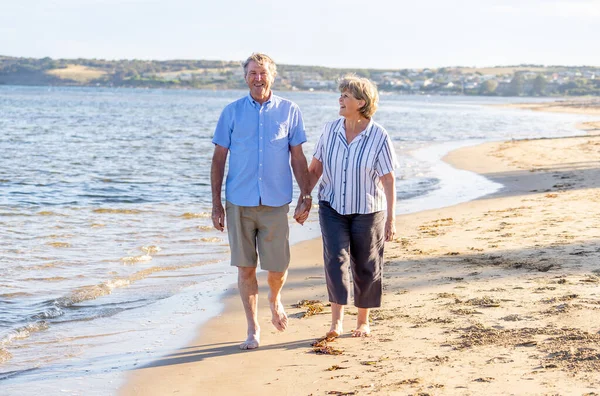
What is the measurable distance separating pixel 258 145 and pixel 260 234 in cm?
63

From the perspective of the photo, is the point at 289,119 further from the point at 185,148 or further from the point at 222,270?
the point at 185,148

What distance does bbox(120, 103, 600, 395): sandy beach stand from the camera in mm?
4379

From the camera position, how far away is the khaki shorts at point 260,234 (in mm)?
5203

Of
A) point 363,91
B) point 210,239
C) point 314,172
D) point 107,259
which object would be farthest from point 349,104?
point 210,239

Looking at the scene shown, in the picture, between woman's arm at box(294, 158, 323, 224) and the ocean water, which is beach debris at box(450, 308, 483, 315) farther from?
the ocean water

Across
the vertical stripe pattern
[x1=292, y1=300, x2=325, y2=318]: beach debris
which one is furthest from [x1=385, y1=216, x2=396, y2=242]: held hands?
[x1=292, y1=300, x2=325, y2=318]: beach debris

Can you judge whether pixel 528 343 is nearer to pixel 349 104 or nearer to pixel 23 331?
pixel 349 104

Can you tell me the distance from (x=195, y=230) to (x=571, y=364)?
7549 mm

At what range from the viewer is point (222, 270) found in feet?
27.5

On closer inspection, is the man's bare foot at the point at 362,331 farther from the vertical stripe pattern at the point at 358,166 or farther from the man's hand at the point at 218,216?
Result: the man's hand at the point at 218,216

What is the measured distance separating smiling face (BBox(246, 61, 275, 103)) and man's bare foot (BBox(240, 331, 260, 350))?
1624mm

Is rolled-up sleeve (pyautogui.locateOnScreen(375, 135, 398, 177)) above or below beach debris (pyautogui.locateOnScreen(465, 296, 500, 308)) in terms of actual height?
above

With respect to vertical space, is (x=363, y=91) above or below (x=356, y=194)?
above

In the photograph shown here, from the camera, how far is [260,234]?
5293mm
